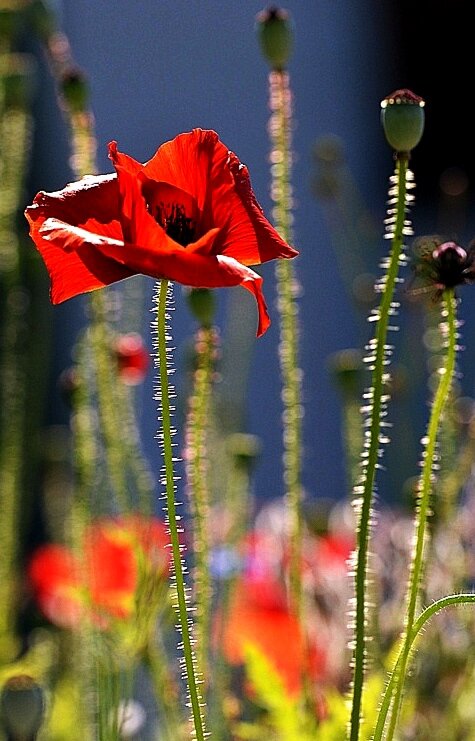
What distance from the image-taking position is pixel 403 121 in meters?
0.53

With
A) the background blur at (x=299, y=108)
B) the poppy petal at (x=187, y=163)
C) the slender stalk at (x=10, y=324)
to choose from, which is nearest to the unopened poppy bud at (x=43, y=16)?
the slender stalk at (x=10, y=324)

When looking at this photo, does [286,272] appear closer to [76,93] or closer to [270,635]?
[76,93]

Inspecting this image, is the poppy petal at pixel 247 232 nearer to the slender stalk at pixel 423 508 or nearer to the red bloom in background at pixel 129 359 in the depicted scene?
the slender stalk at pixel 423 508

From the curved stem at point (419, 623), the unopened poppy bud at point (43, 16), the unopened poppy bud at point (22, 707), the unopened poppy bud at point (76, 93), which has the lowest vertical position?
the unopened poppy bud at point (22, 707)

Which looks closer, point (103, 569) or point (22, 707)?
point (22, 707)

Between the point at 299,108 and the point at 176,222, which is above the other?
the point at 299,108

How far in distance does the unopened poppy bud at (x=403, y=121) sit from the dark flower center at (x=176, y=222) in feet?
0.28

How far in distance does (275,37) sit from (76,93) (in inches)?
A: 4.8

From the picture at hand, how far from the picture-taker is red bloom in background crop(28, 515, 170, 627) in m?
0.81

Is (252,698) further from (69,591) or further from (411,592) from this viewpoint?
(411,592)

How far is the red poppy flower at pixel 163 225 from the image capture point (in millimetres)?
466

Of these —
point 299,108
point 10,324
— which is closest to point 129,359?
point 10,324

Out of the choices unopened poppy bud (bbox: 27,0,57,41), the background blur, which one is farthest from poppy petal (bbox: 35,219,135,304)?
the background blur

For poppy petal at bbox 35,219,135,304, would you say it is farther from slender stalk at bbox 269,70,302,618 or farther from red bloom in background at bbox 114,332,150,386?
red bloom in background at bbox 114,332,150,386
